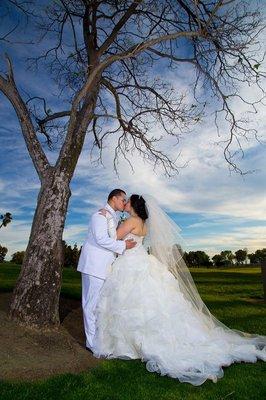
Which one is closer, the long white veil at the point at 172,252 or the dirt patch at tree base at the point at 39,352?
the dirt patch at tree base at the point at 39,352

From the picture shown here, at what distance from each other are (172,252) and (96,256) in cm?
166

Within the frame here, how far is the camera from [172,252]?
936 centimetres

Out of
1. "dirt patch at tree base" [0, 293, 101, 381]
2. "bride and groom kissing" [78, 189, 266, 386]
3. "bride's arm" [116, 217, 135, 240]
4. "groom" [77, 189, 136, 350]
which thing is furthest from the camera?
"bride's arm" [116, 217, 135, 240]

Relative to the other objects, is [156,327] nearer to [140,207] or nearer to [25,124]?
[140,207]

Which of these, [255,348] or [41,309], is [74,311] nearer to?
[41,309]

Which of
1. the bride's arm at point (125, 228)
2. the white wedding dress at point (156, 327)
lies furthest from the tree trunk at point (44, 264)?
the bride's arm at point (125, 228)

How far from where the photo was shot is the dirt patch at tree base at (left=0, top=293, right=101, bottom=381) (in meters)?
7.20

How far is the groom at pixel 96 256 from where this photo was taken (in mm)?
8672

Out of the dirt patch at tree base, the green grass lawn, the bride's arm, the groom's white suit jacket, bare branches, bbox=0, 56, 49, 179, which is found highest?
bare branches, bbox=0, 56, 49, 179

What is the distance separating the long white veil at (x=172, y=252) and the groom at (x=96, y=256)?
601 millimetres

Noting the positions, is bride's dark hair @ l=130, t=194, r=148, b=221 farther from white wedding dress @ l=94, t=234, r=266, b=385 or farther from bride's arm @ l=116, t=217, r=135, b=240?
white wedding dress @ l=94, t=234, r=266, b=385

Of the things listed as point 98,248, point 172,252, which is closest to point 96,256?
point 98,248

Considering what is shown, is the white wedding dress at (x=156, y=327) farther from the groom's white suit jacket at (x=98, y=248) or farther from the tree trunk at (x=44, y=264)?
the tree trunk at (x=44, y=264)

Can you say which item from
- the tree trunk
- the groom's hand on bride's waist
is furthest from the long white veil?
the tree trunk
